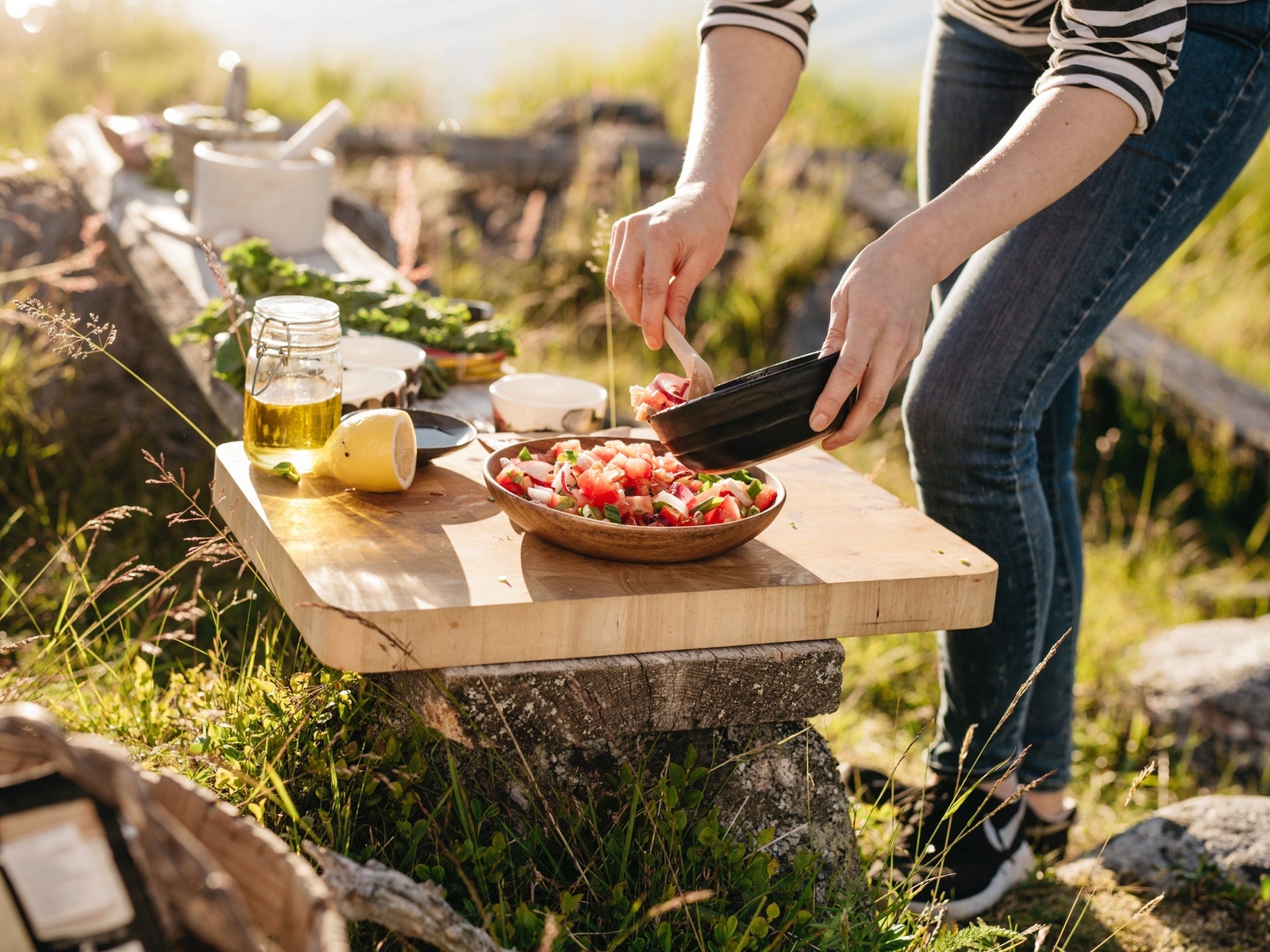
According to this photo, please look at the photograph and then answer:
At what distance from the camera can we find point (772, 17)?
2275 millimetres

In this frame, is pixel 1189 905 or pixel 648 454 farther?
pixel 1189 905

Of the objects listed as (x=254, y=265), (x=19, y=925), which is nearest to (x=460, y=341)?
(x=254, y=265)

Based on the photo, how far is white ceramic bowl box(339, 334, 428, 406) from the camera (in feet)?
8.31

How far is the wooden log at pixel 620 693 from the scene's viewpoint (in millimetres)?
1777

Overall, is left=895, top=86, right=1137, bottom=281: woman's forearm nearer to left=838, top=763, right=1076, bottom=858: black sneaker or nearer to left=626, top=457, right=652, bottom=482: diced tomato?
left=626, top=457, right=652, bottom=482: diced tomato

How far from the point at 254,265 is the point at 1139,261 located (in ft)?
6.34

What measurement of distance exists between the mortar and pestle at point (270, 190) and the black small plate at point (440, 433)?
4.84ft

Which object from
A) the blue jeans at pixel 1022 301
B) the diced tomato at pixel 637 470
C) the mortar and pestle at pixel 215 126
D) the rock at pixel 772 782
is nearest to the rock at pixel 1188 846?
the blue jeans at pixel 1022 301

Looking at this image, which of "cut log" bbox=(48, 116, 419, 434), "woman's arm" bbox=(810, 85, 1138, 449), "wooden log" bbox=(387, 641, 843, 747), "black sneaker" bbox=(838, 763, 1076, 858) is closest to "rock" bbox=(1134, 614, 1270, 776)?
"black sneaker" bbox=(838, 763, 1076, 858)

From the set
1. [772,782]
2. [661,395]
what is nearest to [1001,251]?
[661,395]

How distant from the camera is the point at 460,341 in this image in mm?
2873

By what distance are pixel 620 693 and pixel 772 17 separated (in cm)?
134

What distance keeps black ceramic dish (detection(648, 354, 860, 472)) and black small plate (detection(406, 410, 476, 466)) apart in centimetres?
47

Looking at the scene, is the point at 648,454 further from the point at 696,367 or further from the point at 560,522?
the point at 560,522
